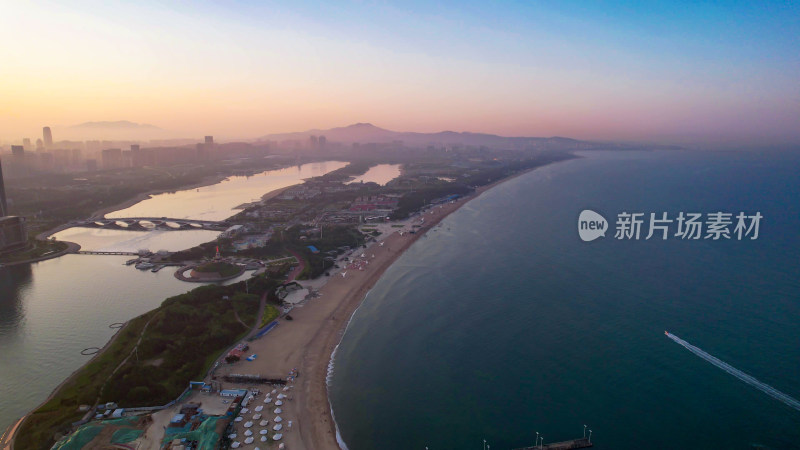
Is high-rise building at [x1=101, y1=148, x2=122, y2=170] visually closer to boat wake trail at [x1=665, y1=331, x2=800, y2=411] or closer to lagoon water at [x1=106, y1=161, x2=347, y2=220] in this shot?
lagoon water at [x1=106, y1=161, x2=347, y2=220]

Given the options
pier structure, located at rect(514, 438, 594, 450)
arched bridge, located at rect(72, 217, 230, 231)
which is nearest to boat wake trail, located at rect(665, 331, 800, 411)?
pier structure, located at rect(514, 438, 594, 450)

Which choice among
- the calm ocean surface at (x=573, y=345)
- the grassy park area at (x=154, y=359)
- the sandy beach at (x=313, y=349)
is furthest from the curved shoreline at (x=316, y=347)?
the grassy park area at (x=154, y=359)

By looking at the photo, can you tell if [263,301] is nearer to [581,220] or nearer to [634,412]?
[634,412]

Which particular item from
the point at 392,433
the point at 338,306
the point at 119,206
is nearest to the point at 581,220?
the point at 338,306

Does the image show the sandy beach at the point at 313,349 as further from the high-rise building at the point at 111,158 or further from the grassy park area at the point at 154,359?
the high-rise building at the point at 111,158

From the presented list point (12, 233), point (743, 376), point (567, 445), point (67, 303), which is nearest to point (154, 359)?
point (67, 303)
